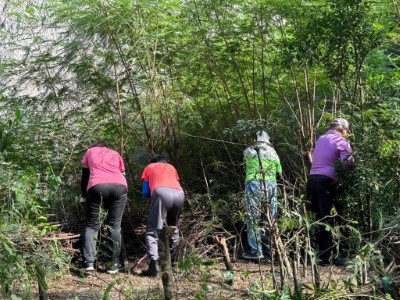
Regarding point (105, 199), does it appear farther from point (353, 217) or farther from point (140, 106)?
point (353, 217)

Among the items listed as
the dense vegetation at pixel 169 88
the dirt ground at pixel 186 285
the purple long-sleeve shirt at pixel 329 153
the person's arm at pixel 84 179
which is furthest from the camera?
the dense vegetation at pixel 169 88

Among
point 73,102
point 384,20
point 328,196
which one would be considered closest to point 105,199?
point 73,102

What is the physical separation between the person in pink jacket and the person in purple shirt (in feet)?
6.82

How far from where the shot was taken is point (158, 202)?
6984mm

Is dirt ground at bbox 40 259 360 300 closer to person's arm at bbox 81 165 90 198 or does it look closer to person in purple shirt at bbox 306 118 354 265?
person in purple shirt at bbox 306 118 354 265

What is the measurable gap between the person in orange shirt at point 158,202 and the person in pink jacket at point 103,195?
0.32 metres

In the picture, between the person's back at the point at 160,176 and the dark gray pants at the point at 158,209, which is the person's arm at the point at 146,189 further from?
the dark gray pants at the point at 158,209

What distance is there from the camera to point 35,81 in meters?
8.22

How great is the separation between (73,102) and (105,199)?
175 centimetres

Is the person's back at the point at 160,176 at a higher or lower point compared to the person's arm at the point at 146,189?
higher

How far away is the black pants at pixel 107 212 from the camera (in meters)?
7.04

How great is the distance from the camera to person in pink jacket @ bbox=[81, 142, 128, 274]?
7.05 metres

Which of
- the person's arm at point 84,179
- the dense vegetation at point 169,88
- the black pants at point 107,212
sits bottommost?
the black pants at point 107,212

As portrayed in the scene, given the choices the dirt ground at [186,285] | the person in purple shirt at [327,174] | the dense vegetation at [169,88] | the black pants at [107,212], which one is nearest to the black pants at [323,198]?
the person in purple shirt at [327,174]
